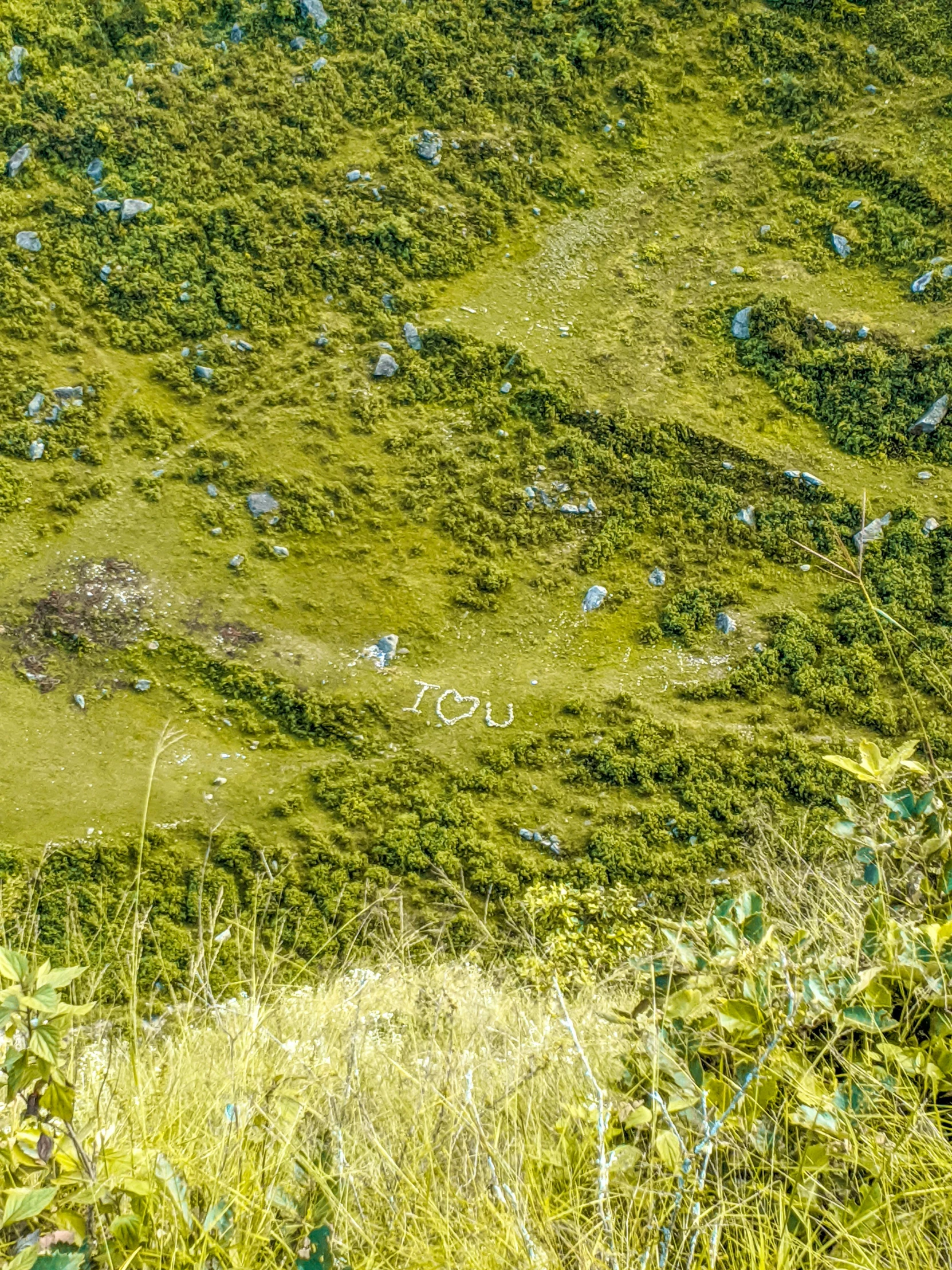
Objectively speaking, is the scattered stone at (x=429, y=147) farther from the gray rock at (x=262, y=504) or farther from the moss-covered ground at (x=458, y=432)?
the gray rock at (x=262, y=504)

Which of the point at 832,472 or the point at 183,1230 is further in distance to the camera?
the point at 832,472

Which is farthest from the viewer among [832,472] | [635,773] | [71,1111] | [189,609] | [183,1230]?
[832,472]

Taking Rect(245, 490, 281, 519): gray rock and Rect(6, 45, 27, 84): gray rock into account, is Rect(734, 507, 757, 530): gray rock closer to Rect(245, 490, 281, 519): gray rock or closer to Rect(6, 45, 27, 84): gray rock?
Rect(245, 490, 281, 519): gray rock

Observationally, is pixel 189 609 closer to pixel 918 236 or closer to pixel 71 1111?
pixel 71 1111

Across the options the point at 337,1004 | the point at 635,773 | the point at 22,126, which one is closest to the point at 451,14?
the point at 22,126

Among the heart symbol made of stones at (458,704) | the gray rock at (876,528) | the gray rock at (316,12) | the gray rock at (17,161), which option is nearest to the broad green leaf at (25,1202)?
the heart symbol made of stones at (458,704)

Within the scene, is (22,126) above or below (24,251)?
above

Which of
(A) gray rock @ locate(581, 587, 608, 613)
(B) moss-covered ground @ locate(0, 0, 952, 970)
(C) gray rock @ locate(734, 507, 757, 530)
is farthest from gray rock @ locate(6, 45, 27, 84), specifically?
(C) gray rock @ locate(734, 507, 757, 530)

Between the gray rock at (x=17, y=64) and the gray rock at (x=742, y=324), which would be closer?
the gray rock at (x=17, y=64)
